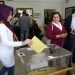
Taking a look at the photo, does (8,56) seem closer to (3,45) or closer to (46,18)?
(3,45)

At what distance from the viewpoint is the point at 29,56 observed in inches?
84.3

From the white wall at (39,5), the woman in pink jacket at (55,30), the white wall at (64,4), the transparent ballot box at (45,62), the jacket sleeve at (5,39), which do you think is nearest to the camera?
the transparent ballot box at (45,62)

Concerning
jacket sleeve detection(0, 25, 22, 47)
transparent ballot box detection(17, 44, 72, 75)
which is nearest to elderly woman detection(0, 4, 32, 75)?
jacket sleeve detection(0, 25, 22, 47)

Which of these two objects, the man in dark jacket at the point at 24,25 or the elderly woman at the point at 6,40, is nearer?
the elderly woman at the point at 6,40

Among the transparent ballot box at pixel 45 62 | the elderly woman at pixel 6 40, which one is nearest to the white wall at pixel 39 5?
the elderly woman at pixel 6 40

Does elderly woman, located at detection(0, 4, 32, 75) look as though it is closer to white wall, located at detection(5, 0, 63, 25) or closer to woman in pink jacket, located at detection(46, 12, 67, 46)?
woman in pink jacket, located at detection(46, 12, 67, 46)

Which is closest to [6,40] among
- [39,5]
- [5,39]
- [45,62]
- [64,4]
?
[5,39]

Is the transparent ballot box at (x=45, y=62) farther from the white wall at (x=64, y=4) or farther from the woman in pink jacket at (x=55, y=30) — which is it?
the white wall at (x=64, y=4)

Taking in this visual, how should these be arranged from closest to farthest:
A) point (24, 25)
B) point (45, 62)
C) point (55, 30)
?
point (45, 62) < point (55, 30) < point (24, 25)

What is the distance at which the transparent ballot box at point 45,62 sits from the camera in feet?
6.46

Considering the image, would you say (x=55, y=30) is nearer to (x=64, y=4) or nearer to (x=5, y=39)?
(x=5, y=39)

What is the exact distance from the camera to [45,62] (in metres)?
2.00

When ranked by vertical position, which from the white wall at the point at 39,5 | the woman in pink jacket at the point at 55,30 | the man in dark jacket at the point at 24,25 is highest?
the white wall at the point at 39,5

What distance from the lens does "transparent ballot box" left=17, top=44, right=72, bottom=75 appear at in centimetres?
197
